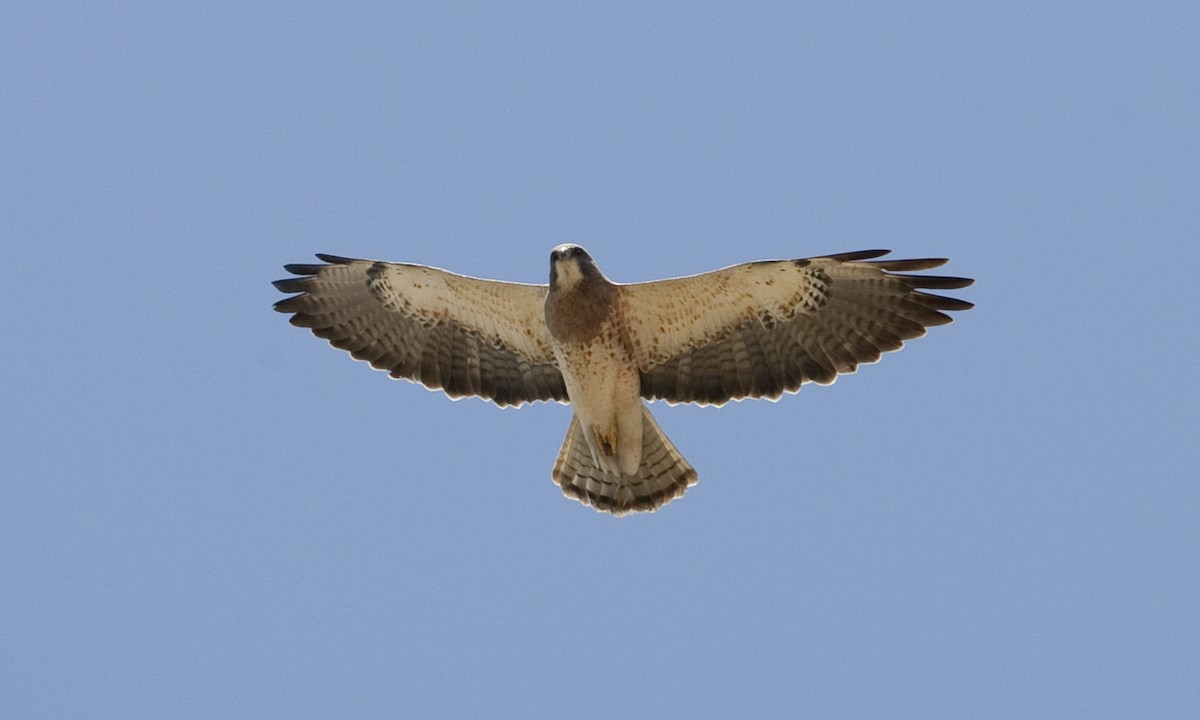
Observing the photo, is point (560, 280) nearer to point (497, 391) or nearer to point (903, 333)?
point (497, 391)

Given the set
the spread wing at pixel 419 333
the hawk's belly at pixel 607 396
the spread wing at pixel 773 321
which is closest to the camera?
the spread wing at pixel 773 321

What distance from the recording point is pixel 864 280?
12.3m

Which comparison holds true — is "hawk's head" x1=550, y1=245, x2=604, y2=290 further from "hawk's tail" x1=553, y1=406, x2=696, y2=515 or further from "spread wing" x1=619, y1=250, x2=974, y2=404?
"hawk's tail" x1=553, y1=406, x2=696, y2=515

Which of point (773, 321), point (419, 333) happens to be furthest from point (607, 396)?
point (419, 333)

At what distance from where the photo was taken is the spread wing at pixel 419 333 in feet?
42.6

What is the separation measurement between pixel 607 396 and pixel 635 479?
89cm

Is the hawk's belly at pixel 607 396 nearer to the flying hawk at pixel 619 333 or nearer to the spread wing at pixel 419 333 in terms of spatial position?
the flying hawk at pixel 619 333

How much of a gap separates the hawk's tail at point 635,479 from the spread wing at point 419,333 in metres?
0.53

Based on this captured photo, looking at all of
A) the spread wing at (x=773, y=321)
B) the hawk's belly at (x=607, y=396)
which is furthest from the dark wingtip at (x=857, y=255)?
the hawk's belly at (x=607, y=396)

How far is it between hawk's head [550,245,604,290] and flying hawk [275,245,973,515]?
0.01 metres

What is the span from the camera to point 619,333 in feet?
40.7

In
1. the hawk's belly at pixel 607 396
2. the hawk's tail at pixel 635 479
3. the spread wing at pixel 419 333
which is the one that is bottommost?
the hawk's tail at pixel 635 479

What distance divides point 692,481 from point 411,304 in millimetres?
2618

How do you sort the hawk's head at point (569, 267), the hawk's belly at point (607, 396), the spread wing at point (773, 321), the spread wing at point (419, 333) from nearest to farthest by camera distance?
1. the hawk's head at point (569, 267)
2. the spread wing at point (773, 321)
3. the hawk's belly at point (607, 396)
4. the spread wing at point (419, 333)
